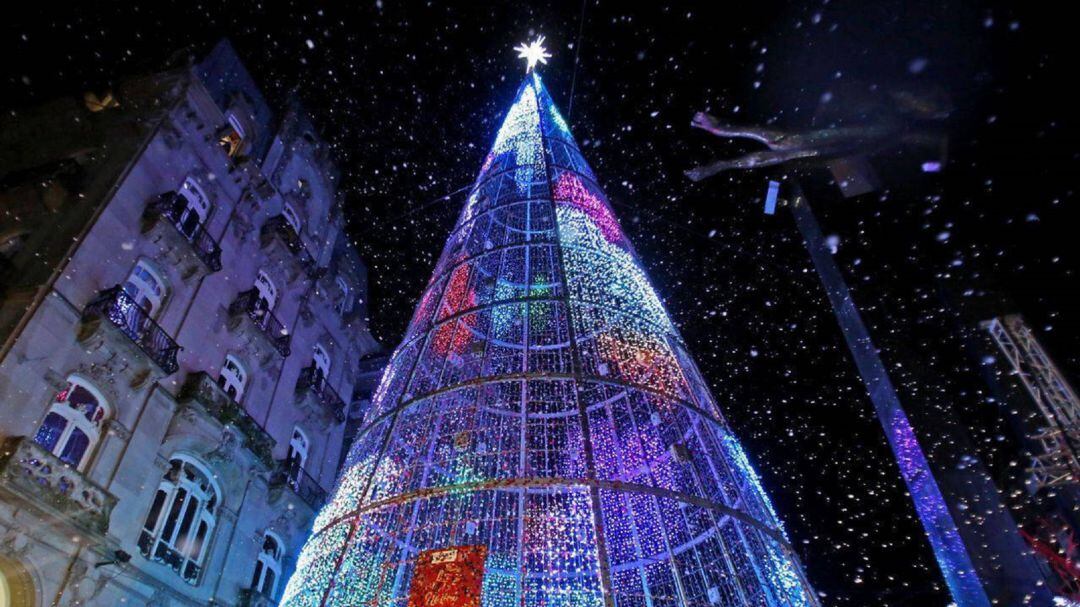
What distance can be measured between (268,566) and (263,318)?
210 inches

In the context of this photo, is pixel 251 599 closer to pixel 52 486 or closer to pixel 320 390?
pixel 52 486

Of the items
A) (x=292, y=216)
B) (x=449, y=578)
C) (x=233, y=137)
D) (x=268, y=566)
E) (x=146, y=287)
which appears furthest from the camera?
(x=292, y=216)

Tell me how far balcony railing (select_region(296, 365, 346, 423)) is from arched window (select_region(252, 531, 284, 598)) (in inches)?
134


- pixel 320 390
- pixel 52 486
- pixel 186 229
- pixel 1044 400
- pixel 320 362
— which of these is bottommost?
pixel 52 486

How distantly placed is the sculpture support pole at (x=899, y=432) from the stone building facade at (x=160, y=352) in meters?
11.4

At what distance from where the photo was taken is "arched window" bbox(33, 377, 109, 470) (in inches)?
342

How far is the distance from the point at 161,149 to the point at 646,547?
12088 millimetres

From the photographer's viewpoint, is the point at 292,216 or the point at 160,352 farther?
the point at 292,216

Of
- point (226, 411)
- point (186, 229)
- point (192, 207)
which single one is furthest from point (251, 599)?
point (192, 207)

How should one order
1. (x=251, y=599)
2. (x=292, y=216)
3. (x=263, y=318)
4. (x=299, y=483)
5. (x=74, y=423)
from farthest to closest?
(x=292, y=216) → (x=263, y=318) → (x=299, y=483) → (x=251, y=599) → (x=74, y=423)

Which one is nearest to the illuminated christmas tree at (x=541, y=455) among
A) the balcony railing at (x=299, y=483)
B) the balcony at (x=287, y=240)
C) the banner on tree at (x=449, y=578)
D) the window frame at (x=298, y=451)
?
the banner on tree at (x=449, y=578)

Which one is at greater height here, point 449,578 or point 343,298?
point 343,298

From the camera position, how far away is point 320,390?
14.9 meters

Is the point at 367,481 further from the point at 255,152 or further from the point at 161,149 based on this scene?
the point at 255,152
